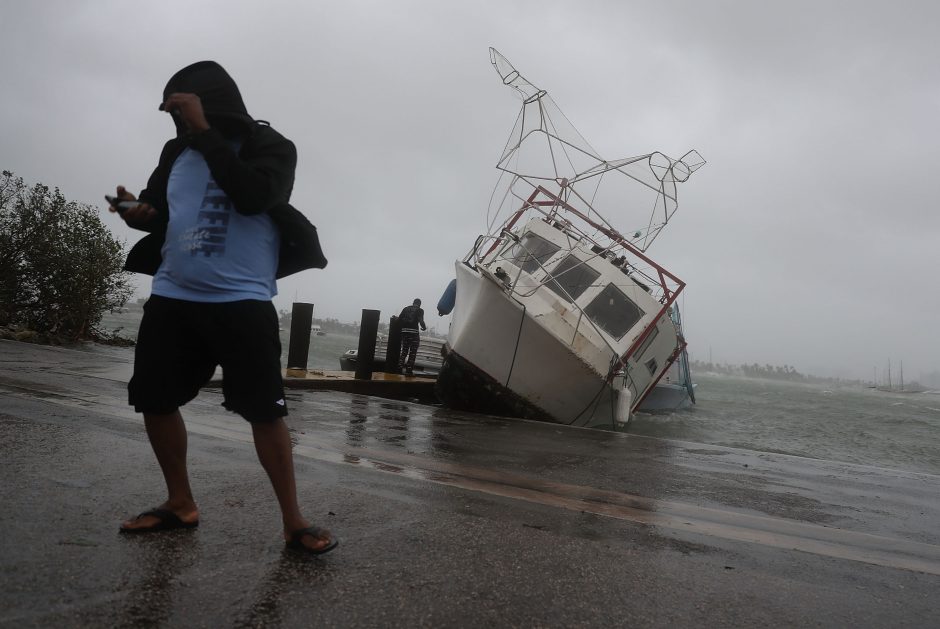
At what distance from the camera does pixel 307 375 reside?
35.3 feet

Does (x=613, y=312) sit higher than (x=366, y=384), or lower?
higher

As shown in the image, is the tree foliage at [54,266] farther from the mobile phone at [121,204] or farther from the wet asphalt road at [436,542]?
→ the mobile phone at [121,204]

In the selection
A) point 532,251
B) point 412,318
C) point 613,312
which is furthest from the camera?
point 412,318

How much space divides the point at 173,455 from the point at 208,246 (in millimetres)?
770

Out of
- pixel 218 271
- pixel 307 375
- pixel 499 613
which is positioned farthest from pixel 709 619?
pixel 307 375

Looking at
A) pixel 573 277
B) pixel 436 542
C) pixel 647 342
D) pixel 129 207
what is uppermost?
pixel 573 277

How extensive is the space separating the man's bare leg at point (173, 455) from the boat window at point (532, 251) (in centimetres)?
994

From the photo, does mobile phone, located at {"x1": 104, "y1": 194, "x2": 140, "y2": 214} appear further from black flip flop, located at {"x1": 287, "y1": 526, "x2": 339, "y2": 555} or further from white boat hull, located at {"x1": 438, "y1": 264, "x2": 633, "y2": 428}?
white boat hull, located at {"x1": 438, "y1": 264, "x2": 633, "y2": 428}

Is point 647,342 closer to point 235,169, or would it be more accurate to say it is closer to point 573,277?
point 573,277

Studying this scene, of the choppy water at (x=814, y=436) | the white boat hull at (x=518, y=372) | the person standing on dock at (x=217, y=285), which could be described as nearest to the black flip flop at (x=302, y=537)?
the person standing on dock at (x=217, y=285)

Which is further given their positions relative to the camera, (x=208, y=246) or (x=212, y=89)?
(x=212, y=89)

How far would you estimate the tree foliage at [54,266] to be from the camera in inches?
563

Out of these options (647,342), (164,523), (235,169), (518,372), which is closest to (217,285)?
(235,169)

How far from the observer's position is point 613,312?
11.5m
